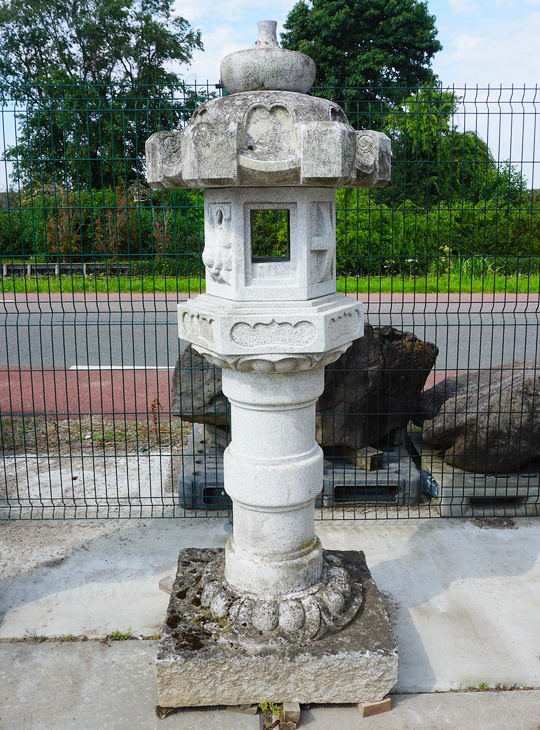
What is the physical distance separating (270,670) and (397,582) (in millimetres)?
1369

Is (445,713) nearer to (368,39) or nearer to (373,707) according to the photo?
(373,707)

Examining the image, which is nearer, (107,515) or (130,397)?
(107,515)

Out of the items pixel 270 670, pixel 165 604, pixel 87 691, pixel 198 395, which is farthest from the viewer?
pixel 198 395

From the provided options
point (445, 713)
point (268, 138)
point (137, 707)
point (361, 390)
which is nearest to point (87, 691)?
point (137, 707)

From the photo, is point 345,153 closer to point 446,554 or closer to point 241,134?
point 241,134

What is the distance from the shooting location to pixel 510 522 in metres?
4.95

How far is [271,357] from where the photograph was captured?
9.66ft

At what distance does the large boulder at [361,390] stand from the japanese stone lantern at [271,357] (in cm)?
184

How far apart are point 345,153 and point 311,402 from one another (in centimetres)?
116

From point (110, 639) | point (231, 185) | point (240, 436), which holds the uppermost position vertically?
point (231, 185)

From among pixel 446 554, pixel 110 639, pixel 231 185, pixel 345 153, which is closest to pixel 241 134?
pixel 231 185

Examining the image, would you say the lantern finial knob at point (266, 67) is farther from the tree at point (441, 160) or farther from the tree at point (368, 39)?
the tree at point (368, 39)

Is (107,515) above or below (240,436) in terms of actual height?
below

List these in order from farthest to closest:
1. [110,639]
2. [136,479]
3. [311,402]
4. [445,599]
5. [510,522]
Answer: [136,479]
[510,522]
[445,599]
[110,639]
[311,402]
